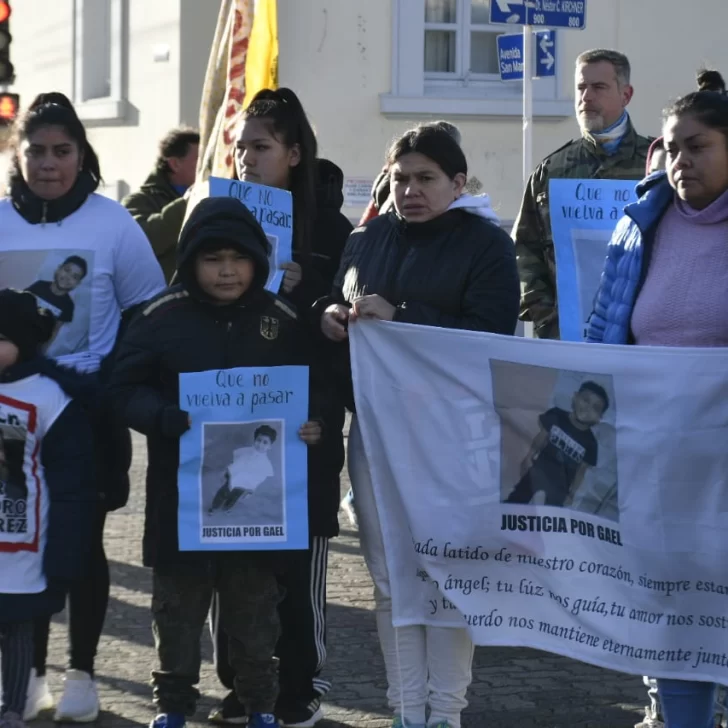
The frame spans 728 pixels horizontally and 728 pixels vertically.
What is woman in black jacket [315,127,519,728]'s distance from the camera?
4.87 meters

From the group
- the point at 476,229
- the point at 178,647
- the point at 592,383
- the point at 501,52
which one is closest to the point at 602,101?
the point at 476,229

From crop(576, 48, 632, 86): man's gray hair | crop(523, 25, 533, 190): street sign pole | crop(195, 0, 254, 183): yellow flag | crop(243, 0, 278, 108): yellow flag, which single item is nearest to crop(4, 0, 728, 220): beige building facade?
crop(523, 25, 533, 190): street sign pole

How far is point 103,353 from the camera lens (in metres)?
5.35

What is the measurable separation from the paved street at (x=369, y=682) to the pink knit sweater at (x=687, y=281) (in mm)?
1511

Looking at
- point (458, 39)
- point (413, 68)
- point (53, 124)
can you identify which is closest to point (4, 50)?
point (413, 68)

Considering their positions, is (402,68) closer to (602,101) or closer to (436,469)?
(602,101)

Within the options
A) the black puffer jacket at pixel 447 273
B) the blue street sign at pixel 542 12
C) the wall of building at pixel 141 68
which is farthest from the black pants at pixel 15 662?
the wall of building at pixel 141 68

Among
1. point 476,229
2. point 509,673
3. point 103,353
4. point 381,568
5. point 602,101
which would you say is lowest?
point 509,673

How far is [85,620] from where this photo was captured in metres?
5.46

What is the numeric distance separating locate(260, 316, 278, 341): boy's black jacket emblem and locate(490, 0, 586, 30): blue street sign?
6.63m

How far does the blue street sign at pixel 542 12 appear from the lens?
36.5 feet

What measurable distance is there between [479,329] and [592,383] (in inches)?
16.5

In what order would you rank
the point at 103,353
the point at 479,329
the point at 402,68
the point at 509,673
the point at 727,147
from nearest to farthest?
the point at 727,147 < the point at 479,329 < the point at 103,353 < the point at 509,673 < the point at 402,68

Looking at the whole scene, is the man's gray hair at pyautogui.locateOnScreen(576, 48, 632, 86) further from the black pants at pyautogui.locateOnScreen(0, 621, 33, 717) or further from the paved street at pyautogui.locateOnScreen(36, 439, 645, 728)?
the black pants at pyautogui.locateOnScreen(0, 621, 33, 717)
